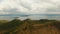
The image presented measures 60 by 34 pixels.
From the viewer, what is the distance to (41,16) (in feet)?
5.41

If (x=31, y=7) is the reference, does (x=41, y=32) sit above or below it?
below

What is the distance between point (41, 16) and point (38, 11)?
0.08 m

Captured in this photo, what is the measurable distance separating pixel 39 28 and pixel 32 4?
33cm

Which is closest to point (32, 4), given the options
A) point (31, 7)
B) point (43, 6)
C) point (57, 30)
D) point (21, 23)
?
point (31, 7)

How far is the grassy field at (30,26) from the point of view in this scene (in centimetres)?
161

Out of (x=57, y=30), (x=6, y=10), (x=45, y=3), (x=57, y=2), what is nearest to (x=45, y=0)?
(x=45, y=3)

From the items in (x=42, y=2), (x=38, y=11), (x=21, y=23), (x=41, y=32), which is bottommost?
(x=41, y=32)

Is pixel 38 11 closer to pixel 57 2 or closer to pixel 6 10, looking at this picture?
pixel 57 2

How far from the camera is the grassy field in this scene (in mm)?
1607

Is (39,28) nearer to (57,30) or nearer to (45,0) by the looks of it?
(57,30)

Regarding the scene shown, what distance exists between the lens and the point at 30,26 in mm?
1627

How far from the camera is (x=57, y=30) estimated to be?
5.31 ft

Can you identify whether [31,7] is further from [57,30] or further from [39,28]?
[57,30]

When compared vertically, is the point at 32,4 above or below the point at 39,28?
above
